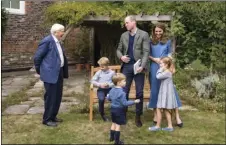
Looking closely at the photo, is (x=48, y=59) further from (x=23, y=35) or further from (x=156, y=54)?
(x=23, y=35)

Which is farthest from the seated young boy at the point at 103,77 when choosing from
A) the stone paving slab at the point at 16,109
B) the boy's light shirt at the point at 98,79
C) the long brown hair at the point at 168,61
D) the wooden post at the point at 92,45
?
the wooden post at the point at 92,45

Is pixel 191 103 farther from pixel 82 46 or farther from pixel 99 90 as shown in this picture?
pixel 82 46

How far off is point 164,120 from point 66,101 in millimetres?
2531

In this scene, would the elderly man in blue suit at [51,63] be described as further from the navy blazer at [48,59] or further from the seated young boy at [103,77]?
the seated young boy at [103,77]

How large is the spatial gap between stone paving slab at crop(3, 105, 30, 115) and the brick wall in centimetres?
719

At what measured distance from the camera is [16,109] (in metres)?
7.66

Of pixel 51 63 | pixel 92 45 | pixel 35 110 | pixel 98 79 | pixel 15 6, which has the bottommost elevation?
pixel 35 110

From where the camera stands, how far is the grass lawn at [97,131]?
5.61 m

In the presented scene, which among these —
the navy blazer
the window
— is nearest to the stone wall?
the window

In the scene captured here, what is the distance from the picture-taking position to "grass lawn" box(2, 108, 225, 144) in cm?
561

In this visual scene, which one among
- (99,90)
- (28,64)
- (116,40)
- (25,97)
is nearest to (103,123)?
(99,90)

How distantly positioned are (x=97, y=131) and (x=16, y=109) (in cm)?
223

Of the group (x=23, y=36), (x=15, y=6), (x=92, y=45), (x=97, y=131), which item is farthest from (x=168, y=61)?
(x=15, y=6)

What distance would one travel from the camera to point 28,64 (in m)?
15.5
